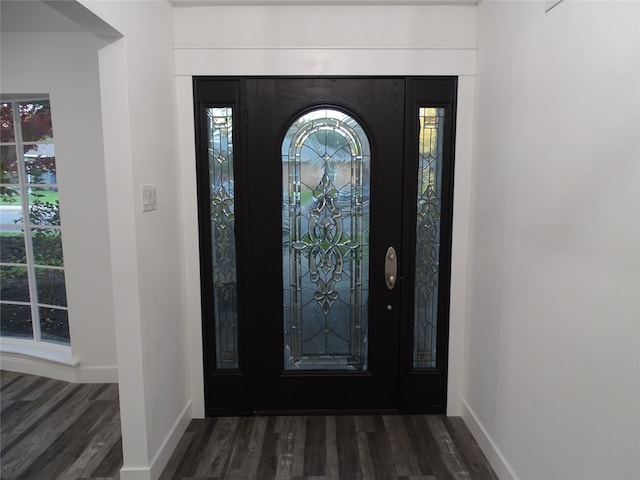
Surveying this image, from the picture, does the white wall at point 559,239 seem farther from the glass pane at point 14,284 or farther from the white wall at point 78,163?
the glass pane at point 14,284

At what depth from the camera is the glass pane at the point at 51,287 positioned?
321 cm

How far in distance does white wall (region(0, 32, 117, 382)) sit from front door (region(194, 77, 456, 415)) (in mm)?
951

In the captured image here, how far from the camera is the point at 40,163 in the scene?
312cm

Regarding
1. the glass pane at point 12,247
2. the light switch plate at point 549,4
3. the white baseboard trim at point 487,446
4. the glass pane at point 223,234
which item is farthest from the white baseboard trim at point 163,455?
the light switch plate at point 549,4

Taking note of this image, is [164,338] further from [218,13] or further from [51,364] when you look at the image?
[218,13]

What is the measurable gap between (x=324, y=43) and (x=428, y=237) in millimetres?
1326

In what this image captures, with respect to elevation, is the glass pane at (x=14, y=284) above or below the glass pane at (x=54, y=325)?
above

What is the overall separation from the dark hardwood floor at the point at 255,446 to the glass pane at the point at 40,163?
63.5 inches

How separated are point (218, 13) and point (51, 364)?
2.83 metres

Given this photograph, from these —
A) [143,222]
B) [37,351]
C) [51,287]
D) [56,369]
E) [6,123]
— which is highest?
[6,123]

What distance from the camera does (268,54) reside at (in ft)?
7.92

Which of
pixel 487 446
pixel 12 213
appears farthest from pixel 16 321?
pixel 487 446

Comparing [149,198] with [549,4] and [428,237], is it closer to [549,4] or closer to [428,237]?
[428,237]

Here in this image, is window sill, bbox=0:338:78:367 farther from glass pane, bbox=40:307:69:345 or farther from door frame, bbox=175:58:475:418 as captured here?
door frame, bbox=175:58:475:418
